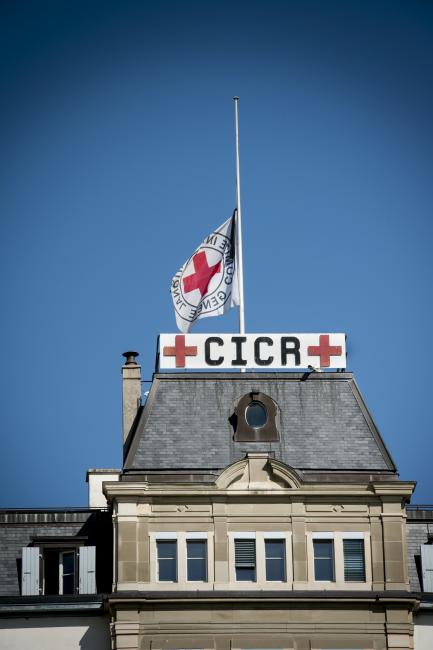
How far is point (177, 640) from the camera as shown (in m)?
95.1

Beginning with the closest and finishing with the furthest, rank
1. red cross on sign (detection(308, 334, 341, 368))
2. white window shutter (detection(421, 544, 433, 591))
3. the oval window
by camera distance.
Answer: white window shutter (detection(421, 544, 433, 591)), the oval window, red cross on sign (detection(308, 334, 341, 368))

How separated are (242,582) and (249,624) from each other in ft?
6.97

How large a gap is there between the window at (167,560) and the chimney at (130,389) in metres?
7.69

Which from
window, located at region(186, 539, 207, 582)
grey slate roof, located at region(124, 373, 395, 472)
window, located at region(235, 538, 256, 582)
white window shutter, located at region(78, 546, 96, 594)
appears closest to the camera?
window, located at region(186, 539, 207, 582)

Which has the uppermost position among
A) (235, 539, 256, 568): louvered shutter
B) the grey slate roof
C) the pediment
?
the grey slate roof

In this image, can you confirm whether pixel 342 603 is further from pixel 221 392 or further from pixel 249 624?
pixel 221 392

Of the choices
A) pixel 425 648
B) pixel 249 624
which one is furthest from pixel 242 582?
pixel 425 648

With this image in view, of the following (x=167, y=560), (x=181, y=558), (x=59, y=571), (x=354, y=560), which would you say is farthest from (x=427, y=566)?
(x=59, y=571)

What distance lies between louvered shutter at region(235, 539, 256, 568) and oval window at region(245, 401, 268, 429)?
636cm

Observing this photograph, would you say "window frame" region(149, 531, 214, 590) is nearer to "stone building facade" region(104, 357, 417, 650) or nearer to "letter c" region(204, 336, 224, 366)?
"stone building facade" region(104, 357, 417, 650)

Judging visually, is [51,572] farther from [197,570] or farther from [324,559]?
[324,559]

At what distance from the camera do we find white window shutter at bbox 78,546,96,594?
3839 inches

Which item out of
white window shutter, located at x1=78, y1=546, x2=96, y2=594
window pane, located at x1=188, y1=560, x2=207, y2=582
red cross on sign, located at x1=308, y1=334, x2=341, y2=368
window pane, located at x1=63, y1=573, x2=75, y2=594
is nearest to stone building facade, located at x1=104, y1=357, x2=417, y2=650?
window pane, located at x1=188, y1=560, x2=207, y2=582

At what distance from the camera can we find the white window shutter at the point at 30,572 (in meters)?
97.5
